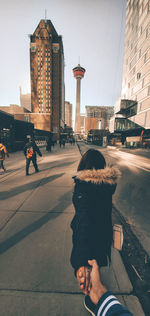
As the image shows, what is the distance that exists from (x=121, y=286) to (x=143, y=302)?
0.76 feet

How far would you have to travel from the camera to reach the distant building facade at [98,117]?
172750 millimetres

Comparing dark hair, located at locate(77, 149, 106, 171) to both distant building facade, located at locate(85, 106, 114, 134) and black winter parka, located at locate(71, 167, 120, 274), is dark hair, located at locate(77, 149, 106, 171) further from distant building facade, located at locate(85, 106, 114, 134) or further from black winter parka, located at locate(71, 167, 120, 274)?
distant building facade, located at locate(85, 106, 114, 134)

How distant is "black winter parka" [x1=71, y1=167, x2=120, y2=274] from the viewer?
121 centimetres

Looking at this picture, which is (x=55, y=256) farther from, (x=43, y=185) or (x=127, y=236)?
(x=43, y=185)

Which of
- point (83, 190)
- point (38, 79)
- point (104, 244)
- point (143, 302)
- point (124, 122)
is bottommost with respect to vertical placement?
point (143, 302)

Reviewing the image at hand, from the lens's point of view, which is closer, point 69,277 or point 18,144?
point 69,277

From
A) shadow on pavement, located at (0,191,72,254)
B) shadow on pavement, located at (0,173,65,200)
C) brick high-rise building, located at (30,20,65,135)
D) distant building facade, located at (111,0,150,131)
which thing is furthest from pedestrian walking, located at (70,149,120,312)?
brick high-rise building, located at (30,20,65,135)

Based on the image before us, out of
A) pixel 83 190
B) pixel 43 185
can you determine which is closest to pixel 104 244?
pixel 83 190

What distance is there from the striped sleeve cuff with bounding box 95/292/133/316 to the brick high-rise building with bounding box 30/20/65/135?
71754 millimetres

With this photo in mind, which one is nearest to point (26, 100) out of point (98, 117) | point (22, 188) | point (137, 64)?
point (98, 117)

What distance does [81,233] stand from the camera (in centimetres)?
119

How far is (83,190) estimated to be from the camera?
4.31 ft

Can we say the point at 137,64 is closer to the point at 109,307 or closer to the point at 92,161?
the point at 92,161

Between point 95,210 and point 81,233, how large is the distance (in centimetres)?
24
